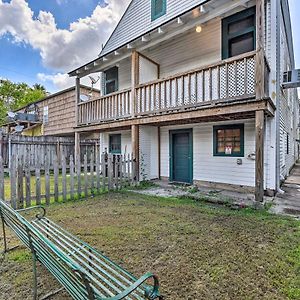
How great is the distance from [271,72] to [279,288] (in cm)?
656

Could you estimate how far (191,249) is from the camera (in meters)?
3.50

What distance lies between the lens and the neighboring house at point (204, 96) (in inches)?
242

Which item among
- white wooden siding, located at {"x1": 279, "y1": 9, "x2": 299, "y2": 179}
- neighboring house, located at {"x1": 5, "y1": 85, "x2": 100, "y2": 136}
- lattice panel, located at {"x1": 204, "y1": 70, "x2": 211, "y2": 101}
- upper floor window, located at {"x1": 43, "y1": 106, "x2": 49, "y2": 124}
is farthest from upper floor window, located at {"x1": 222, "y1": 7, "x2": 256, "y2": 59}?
upper floor window, located at {"x1": 43, "y1": 106, "x2": 49, "y2": 124}

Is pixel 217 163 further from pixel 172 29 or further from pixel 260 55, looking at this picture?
pixel 172 29

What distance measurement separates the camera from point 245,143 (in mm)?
7539

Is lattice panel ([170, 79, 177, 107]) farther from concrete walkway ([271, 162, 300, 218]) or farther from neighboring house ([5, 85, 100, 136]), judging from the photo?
neighboring house ([5, 85, 100, 136])

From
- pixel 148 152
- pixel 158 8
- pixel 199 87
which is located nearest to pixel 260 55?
pixel 199 87

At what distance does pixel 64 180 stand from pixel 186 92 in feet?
16.4

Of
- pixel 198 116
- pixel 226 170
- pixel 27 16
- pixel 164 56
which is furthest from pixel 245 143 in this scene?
pixel 27 16

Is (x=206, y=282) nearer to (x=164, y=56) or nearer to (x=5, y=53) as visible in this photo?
(x=164, y=56)

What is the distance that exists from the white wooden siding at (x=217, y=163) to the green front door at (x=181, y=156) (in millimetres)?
223

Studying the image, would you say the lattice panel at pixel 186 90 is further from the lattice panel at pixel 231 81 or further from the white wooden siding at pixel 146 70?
the white wooden siding at pixel 146 70

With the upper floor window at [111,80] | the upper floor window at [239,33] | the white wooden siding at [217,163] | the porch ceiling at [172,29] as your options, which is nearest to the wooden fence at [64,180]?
the white wooden siding at [217,163]

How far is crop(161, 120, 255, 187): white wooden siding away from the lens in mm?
7430
